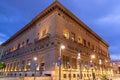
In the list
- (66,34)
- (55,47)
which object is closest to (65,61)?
(55,47)

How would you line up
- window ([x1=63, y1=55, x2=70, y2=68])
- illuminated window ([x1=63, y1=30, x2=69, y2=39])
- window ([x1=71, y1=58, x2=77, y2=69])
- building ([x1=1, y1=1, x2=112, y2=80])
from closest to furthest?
building ([x1=1, y1=1, x2=112, y2=80]), window ([x1=63, y1=55, x2=70, y2=68]), window ([x1=71, y1=58, x2=77, y2=69]), illuminated window ([x1=63, y1=30, x2=69, y2=39])

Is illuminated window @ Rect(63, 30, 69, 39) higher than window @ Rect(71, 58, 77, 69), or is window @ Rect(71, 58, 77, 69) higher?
illuminated window @ Rect(63, 30, 69, 39)

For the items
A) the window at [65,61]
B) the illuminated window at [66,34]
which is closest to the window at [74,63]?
the window at [65,61]

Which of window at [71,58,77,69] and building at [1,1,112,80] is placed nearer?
building at [1,1,112,80]

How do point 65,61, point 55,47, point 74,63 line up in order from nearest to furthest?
point 55,47 < point 65,61 < point 74,63

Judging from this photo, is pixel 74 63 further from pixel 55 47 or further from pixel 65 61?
pixel 55 47

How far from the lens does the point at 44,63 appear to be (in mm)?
31672

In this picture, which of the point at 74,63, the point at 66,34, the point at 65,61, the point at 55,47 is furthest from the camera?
the point at 66,34

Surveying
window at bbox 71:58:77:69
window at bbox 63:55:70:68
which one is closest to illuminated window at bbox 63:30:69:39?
window at bbox 63:55:70:68

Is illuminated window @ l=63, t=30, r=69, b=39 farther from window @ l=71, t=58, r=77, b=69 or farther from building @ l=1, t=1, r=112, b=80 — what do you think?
window @ l=71, t=58, r=77, b=69

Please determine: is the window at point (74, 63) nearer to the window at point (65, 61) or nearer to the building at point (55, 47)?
the building at point (55, 47)

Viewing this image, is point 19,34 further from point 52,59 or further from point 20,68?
point 52,59

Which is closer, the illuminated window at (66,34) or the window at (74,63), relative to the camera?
the window at (74,63)

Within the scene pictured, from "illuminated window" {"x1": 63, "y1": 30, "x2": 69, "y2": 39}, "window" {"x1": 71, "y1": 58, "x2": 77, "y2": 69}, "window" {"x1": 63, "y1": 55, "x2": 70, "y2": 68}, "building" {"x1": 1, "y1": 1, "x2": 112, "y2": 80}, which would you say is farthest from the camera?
"illuminated window" {"x1": 63, "y1": 30, "x2": 69, "y2": 39}
